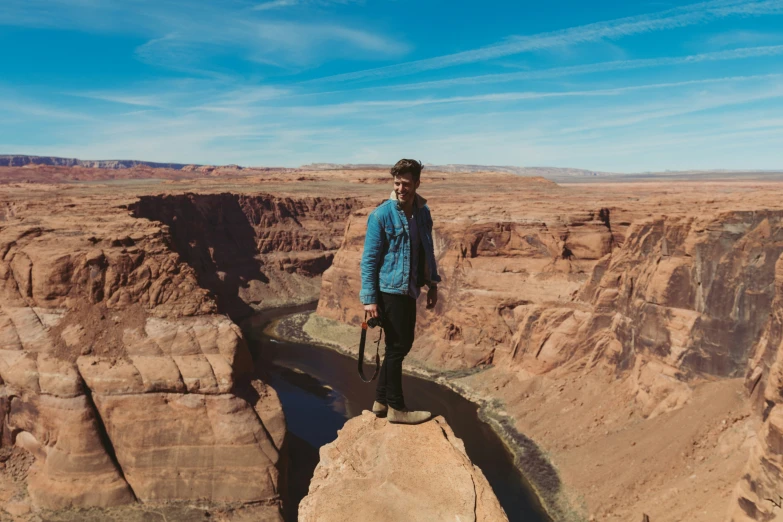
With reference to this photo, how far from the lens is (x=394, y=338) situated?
30.8ft

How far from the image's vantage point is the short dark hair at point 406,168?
8.89 m

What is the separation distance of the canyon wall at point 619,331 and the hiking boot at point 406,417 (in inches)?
659

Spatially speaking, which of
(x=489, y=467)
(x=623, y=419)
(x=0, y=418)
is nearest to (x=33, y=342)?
(x=0, y=418)

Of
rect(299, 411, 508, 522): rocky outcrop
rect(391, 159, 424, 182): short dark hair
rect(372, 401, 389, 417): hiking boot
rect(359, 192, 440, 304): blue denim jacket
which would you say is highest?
rect(391, 159, 424, 182): short dark hair

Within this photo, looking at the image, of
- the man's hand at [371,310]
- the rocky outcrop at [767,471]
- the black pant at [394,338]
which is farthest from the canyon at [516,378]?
the man's hand at [371,310]

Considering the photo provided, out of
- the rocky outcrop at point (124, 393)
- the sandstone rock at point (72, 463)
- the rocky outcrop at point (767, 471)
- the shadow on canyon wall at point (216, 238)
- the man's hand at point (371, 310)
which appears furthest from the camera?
the shadow on canyon wall at point (216, 238)

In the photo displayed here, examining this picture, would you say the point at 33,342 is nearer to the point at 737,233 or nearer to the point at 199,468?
the point at 199,468

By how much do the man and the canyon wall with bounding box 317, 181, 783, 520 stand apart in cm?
1735

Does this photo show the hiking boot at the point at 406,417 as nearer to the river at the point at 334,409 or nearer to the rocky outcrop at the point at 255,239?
the river at the point at 334,409

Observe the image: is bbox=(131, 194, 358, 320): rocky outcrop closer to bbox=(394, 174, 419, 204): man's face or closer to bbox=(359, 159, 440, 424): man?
bbox=(359, 159, 440, 424): man

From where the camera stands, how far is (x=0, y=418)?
26750mm

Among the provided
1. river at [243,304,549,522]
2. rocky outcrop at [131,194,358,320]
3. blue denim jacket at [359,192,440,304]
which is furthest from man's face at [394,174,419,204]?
rocky outcrop at [131,194,358,320]

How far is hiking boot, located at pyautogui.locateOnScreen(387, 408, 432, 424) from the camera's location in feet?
31.4

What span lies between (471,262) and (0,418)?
40238 millimetres
